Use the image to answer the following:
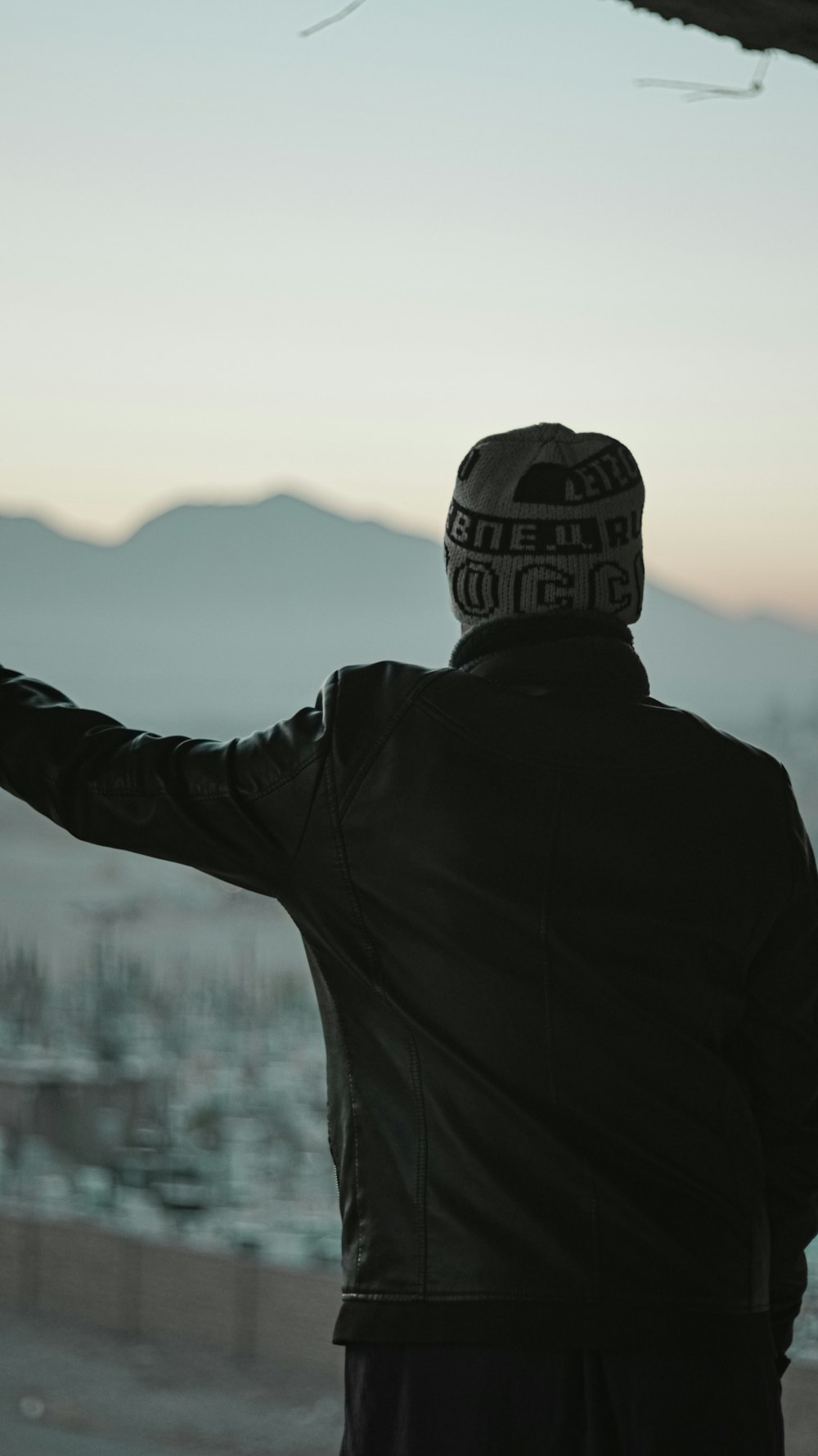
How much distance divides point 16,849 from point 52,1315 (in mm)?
1377

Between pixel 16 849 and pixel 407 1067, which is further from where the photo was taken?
pixel 16 849

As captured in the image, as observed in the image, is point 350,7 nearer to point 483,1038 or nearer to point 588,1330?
point 483,1038

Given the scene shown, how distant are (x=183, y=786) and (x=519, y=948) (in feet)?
0.61

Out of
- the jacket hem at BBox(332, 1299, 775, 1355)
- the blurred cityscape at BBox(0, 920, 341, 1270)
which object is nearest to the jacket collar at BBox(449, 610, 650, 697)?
the jacket hem at BBox(332, 1299, 775, 1355)

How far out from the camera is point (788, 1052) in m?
0.78

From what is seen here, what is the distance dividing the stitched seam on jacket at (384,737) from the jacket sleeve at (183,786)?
0.02 m

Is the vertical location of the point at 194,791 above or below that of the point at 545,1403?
above

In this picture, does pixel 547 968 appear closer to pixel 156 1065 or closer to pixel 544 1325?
pixel 544 1325

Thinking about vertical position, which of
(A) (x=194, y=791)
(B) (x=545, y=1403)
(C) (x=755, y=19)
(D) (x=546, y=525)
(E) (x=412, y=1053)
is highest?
(C) (x=755, y=19)

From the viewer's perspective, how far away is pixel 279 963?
367cm

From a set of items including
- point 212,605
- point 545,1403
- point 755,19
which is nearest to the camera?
point 545,1403

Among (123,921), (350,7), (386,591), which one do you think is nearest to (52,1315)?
(123,921)

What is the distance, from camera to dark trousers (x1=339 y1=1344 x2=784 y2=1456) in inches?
27.6

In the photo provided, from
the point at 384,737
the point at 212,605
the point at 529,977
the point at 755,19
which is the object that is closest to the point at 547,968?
the point at 529,977
